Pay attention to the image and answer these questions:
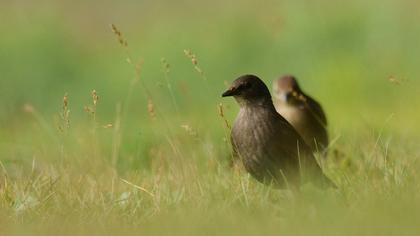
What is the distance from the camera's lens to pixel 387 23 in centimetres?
1596

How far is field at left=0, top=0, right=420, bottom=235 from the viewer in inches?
279

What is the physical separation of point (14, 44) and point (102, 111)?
6.74 feet

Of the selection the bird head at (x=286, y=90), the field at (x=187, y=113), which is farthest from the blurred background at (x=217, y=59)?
the bird head at (x=286, y=90)

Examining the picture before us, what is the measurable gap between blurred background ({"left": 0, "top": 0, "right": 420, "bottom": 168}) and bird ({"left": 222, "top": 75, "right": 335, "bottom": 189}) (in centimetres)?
526

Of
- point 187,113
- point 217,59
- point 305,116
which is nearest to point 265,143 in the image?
point 305,116

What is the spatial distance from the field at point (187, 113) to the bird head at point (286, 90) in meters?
0.55

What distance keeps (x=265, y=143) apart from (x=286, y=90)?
2.82 m

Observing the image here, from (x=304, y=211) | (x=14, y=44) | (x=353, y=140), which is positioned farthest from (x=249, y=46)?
(x=304, y=211)

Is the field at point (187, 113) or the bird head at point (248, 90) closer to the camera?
the field at point (187, 113)

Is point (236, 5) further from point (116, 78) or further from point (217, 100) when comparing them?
point (217, 100)

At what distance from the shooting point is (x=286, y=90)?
10.7m

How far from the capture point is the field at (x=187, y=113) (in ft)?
23.2

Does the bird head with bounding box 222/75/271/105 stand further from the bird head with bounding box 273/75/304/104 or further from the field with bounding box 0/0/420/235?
the bird head with bounding box 273/75/304/104

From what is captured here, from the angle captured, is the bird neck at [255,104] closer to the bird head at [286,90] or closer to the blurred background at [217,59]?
the bird head at [286,90]
